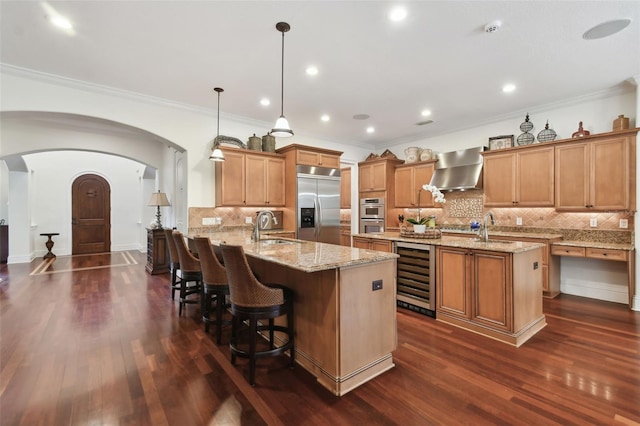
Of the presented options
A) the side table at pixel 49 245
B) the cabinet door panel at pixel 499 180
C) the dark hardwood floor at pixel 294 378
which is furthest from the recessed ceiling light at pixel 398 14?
the side table at pixel 49 245

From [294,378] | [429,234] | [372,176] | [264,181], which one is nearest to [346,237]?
[372,176]

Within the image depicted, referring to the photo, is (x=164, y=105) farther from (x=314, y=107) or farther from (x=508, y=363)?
(x=508, y=363)

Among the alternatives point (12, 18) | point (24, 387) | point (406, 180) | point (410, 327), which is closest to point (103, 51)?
point (12, 18)

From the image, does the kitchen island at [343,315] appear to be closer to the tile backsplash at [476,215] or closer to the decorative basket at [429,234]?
the decorative basket at [429,234]

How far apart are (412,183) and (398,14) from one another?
4236 millimetres

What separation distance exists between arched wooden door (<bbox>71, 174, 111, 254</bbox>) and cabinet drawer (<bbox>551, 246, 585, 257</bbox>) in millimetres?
11134

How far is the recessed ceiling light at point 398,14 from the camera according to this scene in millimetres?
2477

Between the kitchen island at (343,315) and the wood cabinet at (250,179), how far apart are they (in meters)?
2.66

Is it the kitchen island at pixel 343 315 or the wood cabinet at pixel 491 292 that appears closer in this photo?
the kitchen island at pixel 343 315

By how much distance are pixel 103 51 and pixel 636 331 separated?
6.43m

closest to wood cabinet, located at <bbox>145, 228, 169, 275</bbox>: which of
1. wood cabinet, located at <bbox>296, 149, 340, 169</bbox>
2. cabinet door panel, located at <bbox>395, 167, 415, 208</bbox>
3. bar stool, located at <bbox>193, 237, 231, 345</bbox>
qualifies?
wood cabinet, located at <bbox>296, 149, 340, 169</bbox>

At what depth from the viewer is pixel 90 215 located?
8875mm

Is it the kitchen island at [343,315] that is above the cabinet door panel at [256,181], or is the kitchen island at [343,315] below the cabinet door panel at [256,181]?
below

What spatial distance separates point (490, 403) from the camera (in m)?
1.95
